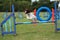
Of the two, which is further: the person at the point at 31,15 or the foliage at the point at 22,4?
the foliage at the point at 22,4

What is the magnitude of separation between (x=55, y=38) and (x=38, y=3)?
2542cm

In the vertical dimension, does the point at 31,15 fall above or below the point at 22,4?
below

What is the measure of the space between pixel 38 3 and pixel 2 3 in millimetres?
5830

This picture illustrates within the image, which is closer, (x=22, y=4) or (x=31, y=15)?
(x=31, y=15)

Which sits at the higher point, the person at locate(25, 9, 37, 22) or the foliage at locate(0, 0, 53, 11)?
the foliage at locate(0, 0, 53, 11)

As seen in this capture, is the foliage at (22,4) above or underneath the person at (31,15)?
above

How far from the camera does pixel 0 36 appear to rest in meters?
8.92

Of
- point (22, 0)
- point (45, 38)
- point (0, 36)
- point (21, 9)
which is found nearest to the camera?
point (45, 38)

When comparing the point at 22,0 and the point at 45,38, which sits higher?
the point at 22,0

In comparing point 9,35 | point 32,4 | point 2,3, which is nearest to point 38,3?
point 32,4

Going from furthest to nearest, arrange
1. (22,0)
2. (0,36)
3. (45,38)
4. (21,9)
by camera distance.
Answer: (22,0) < (21,9) < (0,36) < (45,38)

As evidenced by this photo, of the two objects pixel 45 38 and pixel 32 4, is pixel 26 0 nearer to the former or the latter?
pixel 32 4

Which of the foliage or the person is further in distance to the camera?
the foliage

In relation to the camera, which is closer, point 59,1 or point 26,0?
point 59,1
